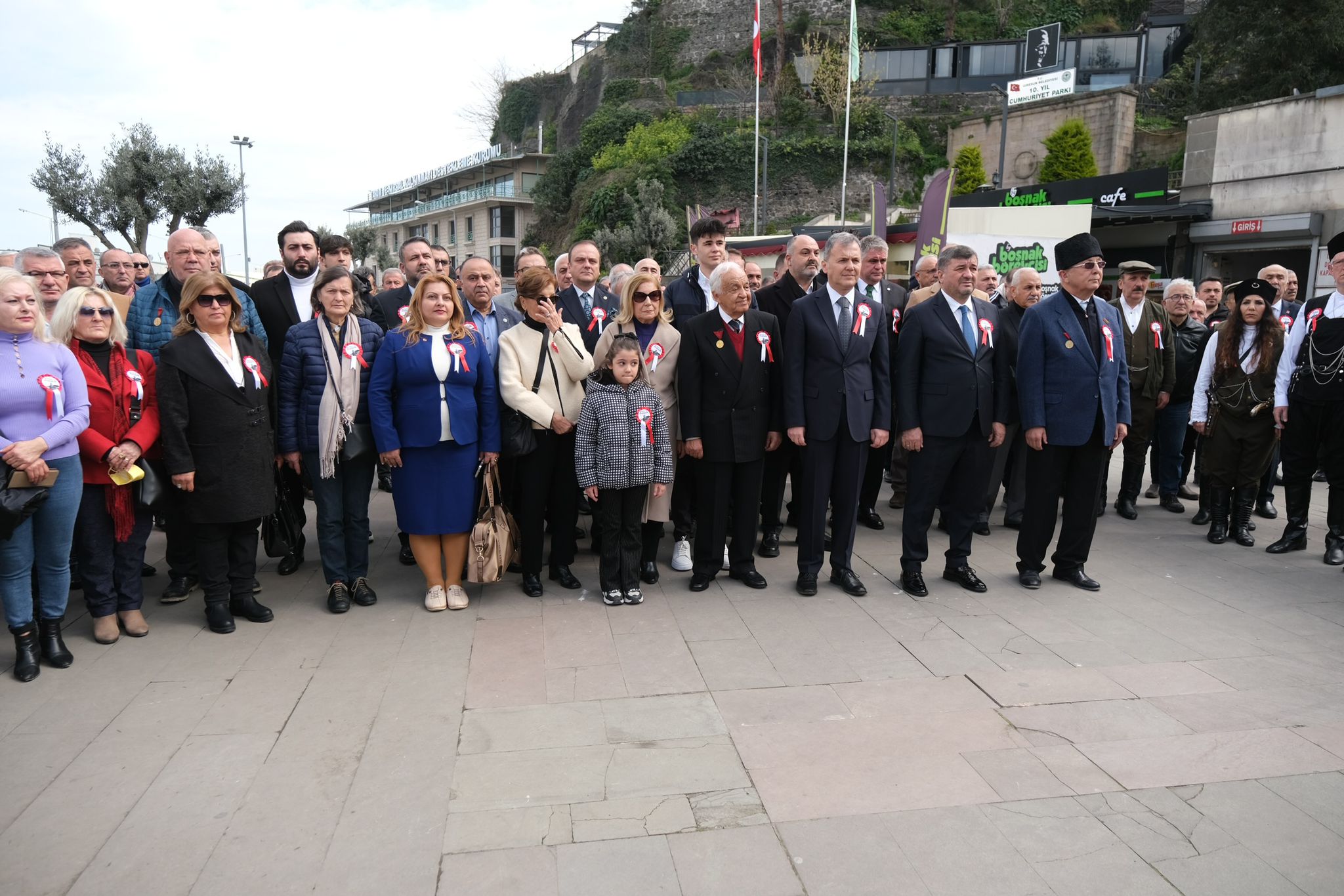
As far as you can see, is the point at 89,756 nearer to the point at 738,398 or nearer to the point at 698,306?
the point at 738,398

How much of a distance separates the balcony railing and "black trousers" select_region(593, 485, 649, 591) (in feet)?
170

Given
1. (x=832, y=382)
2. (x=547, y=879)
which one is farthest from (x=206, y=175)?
(x=547, y=879)

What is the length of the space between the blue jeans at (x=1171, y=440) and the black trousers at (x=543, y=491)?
17.1ft

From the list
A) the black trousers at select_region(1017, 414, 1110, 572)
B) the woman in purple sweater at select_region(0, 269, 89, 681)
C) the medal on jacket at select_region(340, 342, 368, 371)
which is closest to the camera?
the woman in purple sweater at select_region(0, 269, 89, 681)

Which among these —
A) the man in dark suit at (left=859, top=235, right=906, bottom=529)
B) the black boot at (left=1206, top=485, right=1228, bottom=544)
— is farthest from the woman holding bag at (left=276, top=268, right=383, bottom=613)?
the black boot at (left=1206, top=485, right=1228, bottom=544)

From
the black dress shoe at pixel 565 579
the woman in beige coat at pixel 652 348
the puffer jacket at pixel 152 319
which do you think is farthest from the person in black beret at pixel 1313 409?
the puffer jacket at pixel 152 319

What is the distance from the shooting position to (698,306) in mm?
5926

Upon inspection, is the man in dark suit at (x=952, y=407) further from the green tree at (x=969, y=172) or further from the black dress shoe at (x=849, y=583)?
the green tree at (x=969, y=172)

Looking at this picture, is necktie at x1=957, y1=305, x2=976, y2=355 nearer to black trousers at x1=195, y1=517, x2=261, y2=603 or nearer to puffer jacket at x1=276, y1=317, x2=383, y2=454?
puffer jacket at x1=276, y1=317, x2=383, y2=454

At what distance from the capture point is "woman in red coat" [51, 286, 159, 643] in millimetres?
4141

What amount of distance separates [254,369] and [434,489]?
1.12 metres

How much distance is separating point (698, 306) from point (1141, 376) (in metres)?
3.62

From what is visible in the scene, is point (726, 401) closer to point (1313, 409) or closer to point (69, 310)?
point (69, 310)

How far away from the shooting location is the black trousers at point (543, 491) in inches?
195
